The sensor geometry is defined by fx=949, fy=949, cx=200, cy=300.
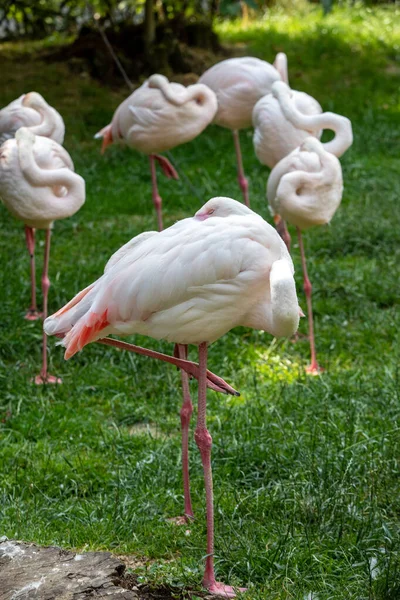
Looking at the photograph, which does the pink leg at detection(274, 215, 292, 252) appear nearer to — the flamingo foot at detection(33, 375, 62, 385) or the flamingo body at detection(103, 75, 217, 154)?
the flamingo body at detection(103, 75, 217, 154)

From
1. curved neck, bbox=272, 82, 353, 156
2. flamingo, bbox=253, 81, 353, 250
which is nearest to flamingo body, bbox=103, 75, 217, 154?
flamingo, bbox=253, 81, 353, 250

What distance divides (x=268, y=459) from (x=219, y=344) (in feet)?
5.56

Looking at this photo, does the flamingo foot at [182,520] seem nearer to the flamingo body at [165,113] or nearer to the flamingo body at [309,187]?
the flamingo body at [309,187]

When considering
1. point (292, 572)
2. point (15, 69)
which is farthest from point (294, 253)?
point (15, 69)

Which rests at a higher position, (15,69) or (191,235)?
(191,235)

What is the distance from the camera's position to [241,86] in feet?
24.6

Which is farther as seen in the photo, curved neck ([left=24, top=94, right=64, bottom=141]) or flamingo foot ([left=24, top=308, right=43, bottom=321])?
curved neck ([left=24, top=94, right=64, bottom=141])

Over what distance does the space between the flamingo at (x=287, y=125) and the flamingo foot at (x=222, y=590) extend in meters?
3.36

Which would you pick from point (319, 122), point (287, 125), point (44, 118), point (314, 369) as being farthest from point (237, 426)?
point (44, 118)

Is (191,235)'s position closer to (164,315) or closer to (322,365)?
(164,315)

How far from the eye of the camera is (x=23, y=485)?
4316 millimetres

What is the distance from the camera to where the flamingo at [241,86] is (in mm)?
7516

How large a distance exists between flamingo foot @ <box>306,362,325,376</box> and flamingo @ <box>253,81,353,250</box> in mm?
1029

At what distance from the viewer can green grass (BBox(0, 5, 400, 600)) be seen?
3.58 metres
